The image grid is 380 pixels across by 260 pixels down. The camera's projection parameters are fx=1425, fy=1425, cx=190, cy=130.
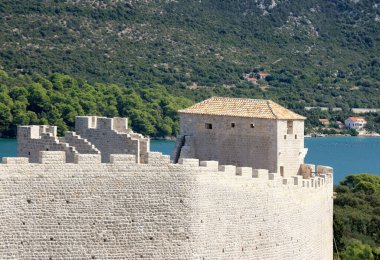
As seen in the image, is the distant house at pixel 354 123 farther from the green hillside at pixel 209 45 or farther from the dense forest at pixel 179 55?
the green hillside at pixel 209 45

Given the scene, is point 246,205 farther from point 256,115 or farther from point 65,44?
point 65,44

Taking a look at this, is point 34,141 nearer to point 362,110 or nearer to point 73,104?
point 73,104

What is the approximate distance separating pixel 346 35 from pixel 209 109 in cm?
11771

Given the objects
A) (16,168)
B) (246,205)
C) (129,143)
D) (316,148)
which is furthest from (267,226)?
(316,148)

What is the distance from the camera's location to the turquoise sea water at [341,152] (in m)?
73.5

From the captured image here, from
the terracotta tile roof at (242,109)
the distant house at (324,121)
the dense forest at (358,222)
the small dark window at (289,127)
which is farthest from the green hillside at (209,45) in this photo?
the small dark window at (289,127)

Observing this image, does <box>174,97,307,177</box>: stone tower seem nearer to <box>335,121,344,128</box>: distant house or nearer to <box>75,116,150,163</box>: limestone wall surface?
<box>75,116,150,163</box>: limestone wall surface

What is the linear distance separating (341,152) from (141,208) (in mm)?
78595

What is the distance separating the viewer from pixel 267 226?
2456 cm

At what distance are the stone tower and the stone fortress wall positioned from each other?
1.64m

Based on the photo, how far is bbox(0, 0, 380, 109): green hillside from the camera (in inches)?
4363

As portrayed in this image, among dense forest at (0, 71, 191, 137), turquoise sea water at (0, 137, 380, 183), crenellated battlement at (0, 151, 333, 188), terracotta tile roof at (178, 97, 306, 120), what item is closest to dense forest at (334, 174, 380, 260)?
terracotta tile roof at (178, 97, 306, 120)

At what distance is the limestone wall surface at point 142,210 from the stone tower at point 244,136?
6.33 feet

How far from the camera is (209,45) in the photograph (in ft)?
420
